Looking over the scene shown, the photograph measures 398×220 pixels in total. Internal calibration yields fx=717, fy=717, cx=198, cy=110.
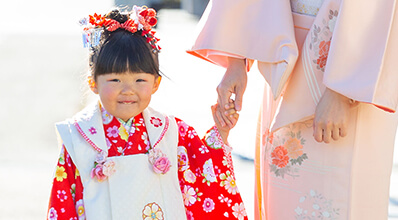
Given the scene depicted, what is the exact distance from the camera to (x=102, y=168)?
2.48m

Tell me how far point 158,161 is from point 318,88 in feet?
2.04

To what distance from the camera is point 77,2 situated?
1777 centimetres

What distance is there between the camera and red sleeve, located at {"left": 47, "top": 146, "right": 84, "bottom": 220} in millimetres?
2479

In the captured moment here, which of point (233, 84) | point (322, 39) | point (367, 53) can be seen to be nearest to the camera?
point (367, 53)

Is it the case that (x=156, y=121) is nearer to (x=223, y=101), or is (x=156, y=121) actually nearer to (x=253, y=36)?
(x=223, y=101)

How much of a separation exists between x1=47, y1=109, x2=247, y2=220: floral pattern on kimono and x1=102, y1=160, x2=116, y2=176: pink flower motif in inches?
2.4

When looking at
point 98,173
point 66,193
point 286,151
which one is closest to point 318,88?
point 286,151

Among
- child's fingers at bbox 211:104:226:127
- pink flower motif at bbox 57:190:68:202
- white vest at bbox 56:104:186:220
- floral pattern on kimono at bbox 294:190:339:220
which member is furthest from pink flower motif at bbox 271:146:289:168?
pink flower motif at bbox 57:190:68:202

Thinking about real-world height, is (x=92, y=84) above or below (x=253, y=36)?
below

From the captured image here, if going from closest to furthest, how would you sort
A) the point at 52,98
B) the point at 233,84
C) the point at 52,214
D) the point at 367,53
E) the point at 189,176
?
the point at 367,53 → the point at 52,214 → the point at 233,84 → the point at 189,176 → the point at 52,98

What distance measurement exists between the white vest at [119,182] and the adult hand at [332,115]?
0.60 metres

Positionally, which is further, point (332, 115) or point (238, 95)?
point (238, 95)

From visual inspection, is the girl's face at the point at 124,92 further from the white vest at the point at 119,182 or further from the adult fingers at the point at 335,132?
the adult fingers at the point at 335,132

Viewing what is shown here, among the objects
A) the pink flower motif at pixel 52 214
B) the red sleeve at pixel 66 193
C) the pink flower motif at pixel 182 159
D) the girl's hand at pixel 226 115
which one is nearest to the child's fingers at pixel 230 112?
the girl's hand at pixel 226 115
